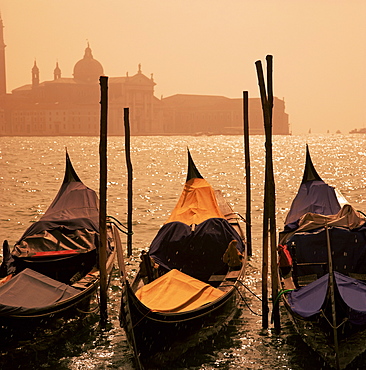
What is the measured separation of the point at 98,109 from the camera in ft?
362

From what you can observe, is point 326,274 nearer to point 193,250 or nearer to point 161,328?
point 161,328

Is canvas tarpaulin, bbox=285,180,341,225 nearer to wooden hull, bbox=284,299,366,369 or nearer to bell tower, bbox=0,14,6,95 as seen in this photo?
wooden hull, bbox=284,299,366,369

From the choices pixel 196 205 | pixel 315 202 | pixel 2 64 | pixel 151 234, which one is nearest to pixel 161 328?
pixel 196 205

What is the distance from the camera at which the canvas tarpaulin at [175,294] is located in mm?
6469

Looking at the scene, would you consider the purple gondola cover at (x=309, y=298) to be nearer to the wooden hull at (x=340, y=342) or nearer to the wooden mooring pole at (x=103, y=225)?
the wooden hull at (x=340, y=342)

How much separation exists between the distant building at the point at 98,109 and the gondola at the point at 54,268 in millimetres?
100614

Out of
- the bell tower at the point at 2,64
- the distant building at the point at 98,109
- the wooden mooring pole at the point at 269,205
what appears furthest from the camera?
the bell tower at the point at 2,64

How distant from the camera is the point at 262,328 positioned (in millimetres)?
7543

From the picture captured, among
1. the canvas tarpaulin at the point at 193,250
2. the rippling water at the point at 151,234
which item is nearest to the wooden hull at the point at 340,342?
the rippling water at the point at 151,234

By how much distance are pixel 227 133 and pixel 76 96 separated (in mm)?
29910

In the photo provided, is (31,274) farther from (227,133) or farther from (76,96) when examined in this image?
(227,133)

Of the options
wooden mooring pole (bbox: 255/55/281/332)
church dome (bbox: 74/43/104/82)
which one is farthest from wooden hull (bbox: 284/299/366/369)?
church dome (bbox: 74/43/104/82)

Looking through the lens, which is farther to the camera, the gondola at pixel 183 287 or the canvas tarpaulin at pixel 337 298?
the gondola at pixel 183 287

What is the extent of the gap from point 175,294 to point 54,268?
1736 mm
